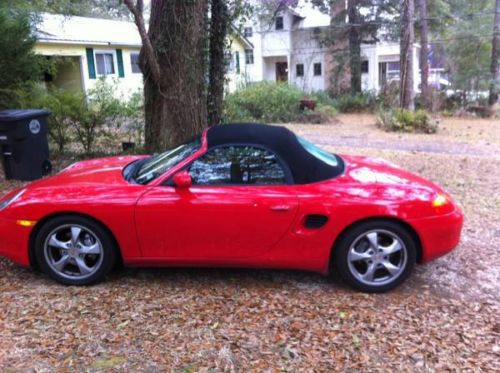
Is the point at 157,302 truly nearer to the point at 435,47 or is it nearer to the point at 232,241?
the point at 232,241

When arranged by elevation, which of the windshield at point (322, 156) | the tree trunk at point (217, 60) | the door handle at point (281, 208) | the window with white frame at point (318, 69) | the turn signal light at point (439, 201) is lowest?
the turn signal light at point (439, 201)

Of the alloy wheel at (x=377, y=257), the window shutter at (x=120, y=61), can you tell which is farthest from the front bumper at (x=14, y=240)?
the window shutter at (x=120, y=61)

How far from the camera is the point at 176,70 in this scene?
702cm

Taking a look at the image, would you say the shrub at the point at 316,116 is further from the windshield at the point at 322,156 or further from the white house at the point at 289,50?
the windshield at the point at 322,156

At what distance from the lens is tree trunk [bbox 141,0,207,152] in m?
6.92

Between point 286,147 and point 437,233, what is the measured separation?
1.41 meters

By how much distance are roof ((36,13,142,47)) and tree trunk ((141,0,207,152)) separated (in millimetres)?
13713

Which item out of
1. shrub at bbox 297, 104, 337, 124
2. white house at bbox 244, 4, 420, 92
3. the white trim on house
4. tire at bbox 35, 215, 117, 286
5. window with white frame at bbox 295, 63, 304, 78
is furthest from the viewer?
window with white frame at bbox 295, 63, 304, 78

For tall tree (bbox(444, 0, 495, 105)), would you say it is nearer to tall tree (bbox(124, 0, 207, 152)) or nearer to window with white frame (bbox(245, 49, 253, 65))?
window with white frame (bbox(245, 49, 253, 65))

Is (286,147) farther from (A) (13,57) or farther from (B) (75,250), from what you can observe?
(A) (13,57)

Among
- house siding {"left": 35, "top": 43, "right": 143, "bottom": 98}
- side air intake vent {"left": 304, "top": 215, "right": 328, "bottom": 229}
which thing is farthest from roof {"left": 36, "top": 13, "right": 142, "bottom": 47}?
side air intake vent {"left": 304, "top": 215, "right": 328, "bottom": 229}

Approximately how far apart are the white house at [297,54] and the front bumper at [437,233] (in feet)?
92.5

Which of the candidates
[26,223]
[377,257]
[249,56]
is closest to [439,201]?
[377,257]

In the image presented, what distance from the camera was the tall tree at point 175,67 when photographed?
6.90 meters
